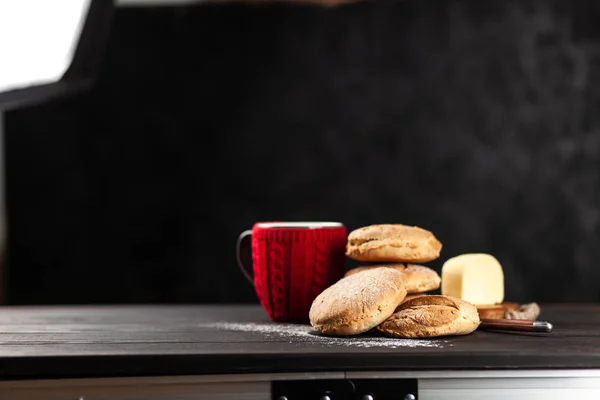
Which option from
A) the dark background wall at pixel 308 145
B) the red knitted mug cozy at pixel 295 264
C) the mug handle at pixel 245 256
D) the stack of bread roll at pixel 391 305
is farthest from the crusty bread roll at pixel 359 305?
the dark background wall at pixel 308 145

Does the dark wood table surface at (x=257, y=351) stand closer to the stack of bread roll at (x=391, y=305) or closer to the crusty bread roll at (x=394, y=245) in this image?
the stack of bread roll at (x=391, y=305)

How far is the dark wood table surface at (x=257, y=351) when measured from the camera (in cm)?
87

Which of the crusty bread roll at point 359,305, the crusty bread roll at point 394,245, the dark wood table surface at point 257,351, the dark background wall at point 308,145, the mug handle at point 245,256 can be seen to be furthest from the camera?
the dark background wall at point 308,145

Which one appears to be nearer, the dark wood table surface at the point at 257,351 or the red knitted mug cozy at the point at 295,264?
the dark wood table surface at the point at 257,351

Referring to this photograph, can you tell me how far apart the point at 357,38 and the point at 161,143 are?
0.53 m

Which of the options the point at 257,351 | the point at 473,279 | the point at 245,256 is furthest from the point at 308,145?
the point at 257,351

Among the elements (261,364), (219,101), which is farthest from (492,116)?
(261,364)

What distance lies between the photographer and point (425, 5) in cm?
169

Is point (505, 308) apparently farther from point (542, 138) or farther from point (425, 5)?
point (425, 5)

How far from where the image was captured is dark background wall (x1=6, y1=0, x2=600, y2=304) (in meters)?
1.67

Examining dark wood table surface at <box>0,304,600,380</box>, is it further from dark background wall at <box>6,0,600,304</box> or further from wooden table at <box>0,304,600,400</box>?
dark background wall at <box>6,0,600,304</box>

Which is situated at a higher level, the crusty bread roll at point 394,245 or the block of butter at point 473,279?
the crusty bread roll at point 394,245

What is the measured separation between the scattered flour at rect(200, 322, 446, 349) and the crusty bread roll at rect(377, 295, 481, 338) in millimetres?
14

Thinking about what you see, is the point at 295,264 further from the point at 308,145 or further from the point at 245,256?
the point at 308,145
